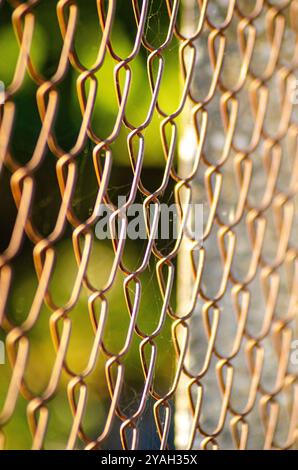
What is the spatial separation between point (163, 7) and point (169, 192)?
270 millimetres

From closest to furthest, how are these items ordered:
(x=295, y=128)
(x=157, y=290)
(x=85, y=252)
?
(x=85, y=252) → (x=157, y=290) → (x=295, y=128)

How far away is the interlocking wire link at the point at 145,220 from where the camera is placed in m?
0.74

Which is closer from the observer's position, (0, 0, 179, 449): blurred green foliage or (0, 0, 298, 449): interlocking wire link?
(0, 0, 298, 449): interlocking wire link

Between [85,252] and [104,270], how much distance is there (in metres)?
0.23

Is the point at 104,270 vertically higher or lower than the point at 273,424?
higher

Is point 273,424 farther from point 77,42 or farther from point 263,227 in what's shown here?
point 77,42

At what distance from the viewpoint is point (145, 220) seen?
0.86 metres

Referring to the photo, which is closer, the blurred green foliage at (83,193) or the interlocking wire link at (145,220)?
the interlocking wire link at (145,220)

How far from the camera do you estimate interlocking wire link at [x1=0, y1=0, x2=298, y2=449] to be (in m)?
0.74

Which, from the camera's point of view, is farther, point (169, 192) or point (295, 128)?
point (295, 128)

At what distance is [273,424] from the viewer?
42.3 inches

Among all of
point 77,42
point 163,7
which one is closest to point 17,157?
point 77,42

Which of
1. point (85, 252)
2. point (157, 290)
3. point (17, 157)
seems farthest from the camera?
point (157, 290)

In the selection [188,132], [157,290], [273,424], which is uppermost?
[188,132]
